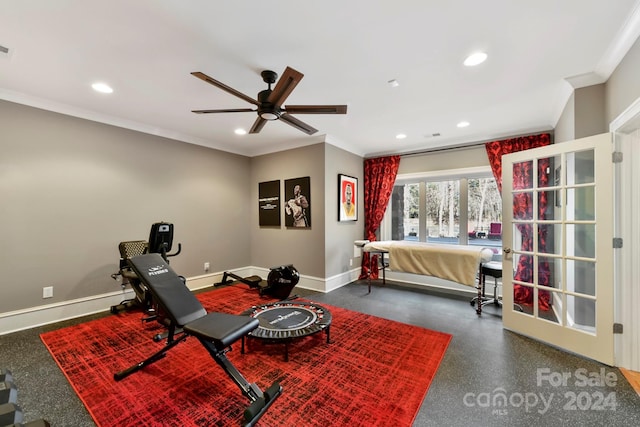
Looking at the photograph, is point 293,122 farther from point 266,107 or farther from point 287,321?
point 287,321

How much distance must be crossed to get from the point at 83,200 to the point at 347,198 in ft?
13.5

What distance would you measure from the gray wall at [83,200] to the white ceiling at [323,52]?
1.18 ft

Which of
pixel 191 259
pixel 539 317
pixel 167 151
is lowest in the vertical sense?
pixel 539 317

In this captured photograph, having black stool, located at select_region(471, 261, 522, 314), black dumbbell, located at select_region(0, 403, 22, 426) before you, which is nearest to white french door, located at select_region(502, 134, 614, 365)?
black stool, located at select_region(471, 261, 522, 314)

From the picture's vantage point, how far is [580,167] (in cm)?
267

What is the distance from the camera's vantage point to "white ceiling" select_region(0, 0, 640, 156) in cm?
179

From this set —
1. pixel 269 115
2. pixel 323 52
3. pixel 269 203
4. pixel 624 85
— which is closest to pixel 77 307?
pixel 269 203

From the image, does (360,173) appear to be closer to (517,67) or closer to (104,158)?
(517,67)

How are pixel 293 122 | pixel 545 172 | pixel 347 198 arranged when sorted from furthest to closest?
1. pixel 347 198
2. pixel 545 172
3. pixel 293 122

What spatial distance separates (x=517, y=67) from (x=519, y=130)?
7.18 ft

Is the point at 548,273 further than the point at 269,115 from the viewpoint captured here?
Yes

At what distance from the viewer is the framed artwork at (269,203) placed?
5312mm

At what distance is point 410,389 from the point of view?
2.03 metres

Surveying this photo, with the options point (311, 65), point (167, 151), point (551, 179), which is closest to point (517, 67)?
point (551, 179)
